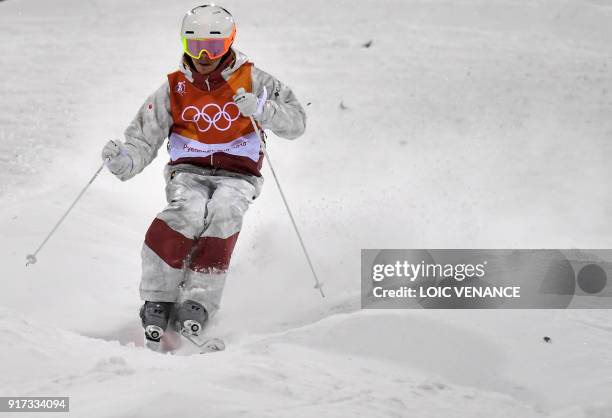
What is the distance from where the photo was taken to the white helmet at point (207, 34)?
4891 millimetres

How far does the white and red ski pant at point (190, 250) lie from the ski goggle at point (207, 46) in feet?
2.65

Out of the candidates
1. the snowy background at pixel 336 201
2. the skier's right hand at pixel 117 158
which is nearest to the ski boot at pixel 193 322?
the snowy background at pixel 336 201

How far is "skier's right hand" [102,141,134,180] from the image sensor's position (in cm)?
497

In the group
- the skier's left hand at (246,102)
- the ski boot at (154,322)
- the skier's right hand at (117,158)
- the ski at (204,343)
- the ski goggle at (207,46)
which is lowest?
the ski at (204,343)

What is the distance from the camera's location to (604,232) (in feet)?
22.6

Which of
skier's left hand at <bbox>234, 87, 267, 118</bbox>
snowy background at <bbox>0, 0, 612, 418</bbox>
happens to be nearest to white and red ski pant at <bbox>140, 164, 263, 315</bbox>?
snowy background at <bbox>0, 0, 612, 418</bbox>

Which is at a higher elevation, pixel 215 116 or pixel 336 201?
pixel 336 201

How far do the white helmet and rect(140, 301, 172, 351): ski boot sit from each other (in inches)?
56.6

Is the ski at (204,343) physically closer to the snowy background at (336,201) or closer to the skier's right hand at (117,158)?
the snowy background at (336,201)

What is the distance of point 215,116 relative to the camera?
5.02 meters

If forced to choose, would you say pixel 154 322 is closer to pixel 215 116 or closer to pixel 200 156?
pixel 200 156

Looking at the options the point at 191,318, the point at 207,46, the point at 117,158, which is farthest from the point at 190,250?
the point at 207,46

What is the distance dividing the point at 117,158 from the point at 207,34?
89cm

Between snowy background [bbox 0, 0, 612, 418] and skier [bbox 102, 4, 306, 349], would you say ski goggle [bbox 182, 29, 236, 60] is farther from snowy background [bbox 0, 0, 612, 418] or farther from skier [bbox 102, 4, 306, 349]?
snowy background [bbox 0, 0, 612, 418]
